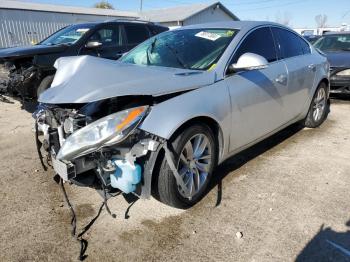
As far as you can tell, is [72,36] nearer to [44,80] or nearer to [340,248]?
[44,80]

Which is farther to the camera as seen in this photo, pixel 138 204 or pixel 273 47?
pixel 273 47

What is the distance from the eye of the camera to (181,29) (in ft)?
14.2

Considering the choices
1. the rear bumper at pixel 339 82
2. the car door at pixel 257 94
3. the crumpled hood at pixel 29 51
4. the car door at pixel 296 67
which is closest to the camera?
the car door at pixel 257 94

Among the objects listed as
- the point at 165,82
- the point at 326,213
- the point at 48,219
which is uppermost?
the point at 165,82

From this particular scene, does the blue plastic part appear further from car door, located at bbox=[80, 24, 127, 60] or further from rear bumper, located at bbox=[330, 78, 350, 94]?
rear bumper, located at bbox=[330, 78, 350, 94]

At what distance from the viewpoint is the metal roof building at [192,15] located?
106 ft

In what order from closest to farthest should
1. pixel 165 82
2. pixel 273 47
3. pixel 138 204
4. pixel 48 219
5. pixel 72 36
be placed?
pixel 165 82
pixel 48 219
pixel 138 204
pixel 273 47
pixel 72 36

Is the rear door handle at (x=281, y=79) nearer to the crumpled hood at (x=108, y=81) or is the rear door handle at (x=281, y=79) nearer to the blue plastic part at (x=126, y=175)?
the crumpled hood at (x=108, y=81)

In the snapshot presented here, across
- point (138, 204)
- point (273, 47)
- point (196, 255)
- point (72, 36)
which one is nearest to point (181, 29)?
point (273, 47)

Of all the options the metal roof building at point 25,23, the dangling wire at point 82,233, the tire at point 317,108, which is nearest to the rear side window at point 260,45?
the tire at point 317,108

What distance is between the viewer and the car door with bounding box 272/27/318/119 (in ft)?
14.6

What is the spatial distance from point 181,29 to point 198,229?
8.32 ft

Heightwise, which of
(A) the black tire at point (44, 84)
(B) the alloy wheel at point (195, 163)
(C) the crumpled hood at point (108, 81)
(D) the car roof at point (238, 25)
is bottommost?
(A) the black tire at point (44, 84)

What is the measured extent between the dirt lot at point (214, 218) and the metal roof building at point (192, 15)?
96.6 feet
